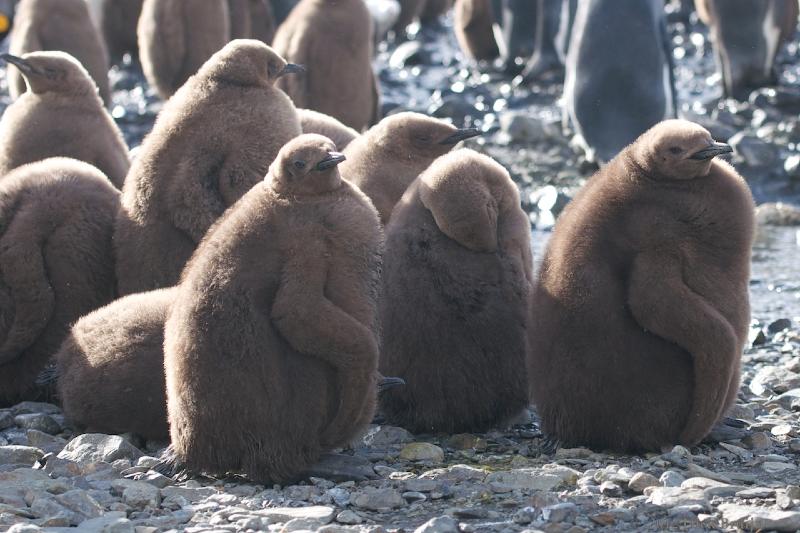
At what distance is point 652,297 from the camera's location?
13.2 ft

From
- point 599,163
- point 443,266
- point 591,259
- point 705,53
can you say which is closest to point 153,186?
point 443,266

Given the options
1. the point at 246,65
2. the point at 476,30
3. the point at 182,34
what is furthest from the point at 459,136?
the point at 476,30

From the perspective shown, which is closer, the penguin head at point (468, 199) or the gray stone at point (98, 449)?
the gray stone at point (98, 449)

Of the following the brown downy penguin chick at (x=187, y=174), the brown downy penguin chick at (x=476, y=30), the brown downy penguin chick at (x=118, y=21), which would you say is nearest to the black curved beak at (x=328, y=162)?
the brown downy penguin chick at (x=187, y=174)

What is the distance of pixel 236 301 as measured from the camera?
385 centimetres

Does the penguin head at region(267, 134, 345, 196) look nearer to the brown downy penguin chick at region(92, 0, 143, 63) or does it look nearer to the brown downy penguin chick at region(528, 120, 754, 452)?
the brown downy penguin chick at region(528, 120, 754, 452)

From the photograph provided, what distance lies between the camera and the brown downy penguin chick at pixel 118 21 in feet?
44.4

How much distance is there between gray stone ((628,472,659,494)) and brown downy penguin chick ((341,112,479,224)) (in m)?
2.02

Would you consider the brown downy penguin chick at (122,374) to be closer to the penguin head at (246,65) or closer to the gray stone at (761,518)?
the penguin head at (246,65)

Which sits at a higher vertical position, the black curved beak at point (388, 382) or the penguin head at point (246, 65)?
the penguin head at point (246, 65)

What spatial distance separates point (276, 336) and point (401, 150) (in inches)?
74.8

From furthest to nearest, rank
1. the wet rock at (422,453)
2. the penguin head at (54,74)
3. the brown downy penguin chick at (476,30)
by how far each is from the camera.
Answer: the brown downy penguin chick at (476,30), the penguin head at (54,74), the wet rock at (422,453)

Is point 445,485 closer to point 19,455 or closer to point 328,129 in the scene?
point 19,455

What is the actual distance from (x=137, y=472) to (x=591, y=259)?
1.47m
